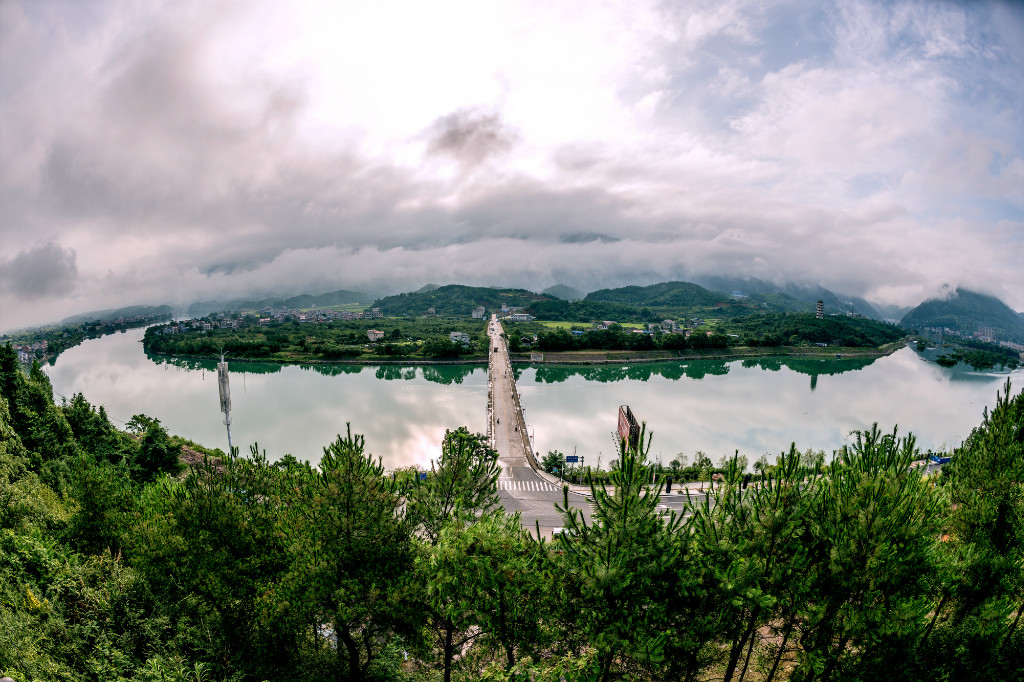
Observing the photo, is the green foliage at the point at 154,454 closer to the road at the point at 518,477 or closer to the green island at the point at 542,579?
the green island at the point at 542,579

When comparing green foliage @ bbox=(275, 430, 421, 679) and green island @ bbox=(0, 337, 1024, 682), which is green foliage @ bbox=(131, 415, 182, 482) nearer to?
green island @ bbox=(0, 337, 1024, 682)

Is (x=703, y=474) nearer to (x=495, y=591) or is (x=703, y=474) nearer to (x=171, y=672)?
(x=495, y=591)

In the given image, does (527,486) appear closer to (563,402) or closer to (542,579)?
(542,579)

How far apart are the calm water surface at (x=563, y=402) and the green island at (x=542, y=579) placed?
2281 cm

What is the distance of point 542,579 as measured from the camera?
791 centimetres

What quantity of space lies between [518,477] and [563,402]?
23.5 meters

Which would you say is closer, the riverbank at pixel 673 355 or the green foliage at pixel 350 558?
the green foliage at pixel 350 558

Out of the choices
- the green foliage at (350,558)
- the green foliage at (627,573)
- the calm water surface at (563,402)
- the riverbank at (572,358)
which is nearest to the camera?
the green foliage at (627,573)

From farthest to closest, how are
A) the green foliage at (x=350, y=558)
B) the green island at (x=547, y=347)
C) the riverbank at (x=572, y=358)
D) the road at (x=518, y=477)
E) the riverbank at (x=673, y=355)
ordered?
the green island at (x=547, y=347), the riverbank at (x=673, y=355), the riverbank at (x=572, y=358), the road at (x=518, y=477), the green foliage at (x=350, y=558)

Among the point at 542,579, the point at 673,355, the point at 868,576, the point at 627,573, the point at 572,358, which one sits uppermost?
the point at 627,573

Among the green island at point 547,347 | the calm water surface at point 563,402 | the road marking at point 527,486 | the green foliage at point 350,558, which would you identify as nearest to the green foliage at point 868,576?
the green foliage at point 350,558

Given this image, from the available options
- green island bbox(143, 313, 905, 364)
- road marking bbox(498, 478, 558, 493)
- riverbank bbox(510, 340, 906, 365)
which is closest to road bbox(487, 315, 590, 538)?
→ road marking bbox(498, 478, 558, 493)

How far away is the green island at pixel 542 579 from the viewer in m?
7.31

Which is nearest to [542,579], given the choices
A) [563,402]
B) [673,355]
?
[563,402]
